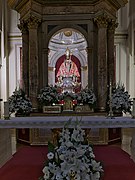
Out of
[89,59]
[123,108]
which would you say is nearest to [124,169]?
[123,108]

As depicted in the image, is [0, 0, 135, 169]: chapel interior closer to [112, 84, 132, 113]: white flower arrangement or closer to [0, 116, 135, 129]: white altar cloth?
[112, 84, 132, 113]: white flower arrangement

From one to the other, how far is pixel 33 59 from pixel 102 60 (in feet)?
6.03

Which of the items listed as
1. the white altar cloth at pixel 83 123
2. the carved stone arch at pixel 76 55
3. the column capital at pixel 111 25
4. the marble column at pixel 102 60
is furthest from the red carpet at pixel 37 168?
the carved stone arch at pixel 76 55

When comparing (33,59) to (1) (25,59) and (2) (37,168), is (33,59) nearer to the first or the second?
(1) (25,59)

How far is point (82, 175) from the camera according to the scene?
2.36 m

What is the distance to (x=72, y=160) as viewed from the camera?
7.57 feet

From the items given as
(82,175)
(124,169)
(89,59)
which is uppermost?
(89,59)

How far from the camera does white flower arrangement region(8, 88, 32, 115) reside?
7.08 m

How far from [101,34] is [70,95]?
1.87m

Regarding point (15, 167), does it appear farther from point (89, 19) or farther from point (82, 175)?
point (89, 19)

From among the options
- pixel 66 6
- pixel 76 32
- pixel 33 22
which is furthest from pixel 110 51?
pixel 33 22

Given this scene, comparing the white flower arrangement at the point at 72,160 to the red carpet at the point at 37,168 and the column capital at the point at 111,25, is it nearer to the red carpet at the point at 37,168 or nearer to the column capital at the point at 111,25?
the red carpet at the point at 37,168

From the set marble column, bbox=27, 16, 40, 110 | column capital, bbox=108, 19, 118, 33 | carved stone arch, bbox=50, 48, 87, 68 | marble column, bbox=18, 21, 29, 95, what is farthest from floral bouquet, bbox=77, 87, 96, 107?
carved stone arch, bbox=50, 48, 87, 68

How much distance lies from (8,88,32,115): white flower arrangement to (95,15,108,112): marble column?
186 cm
